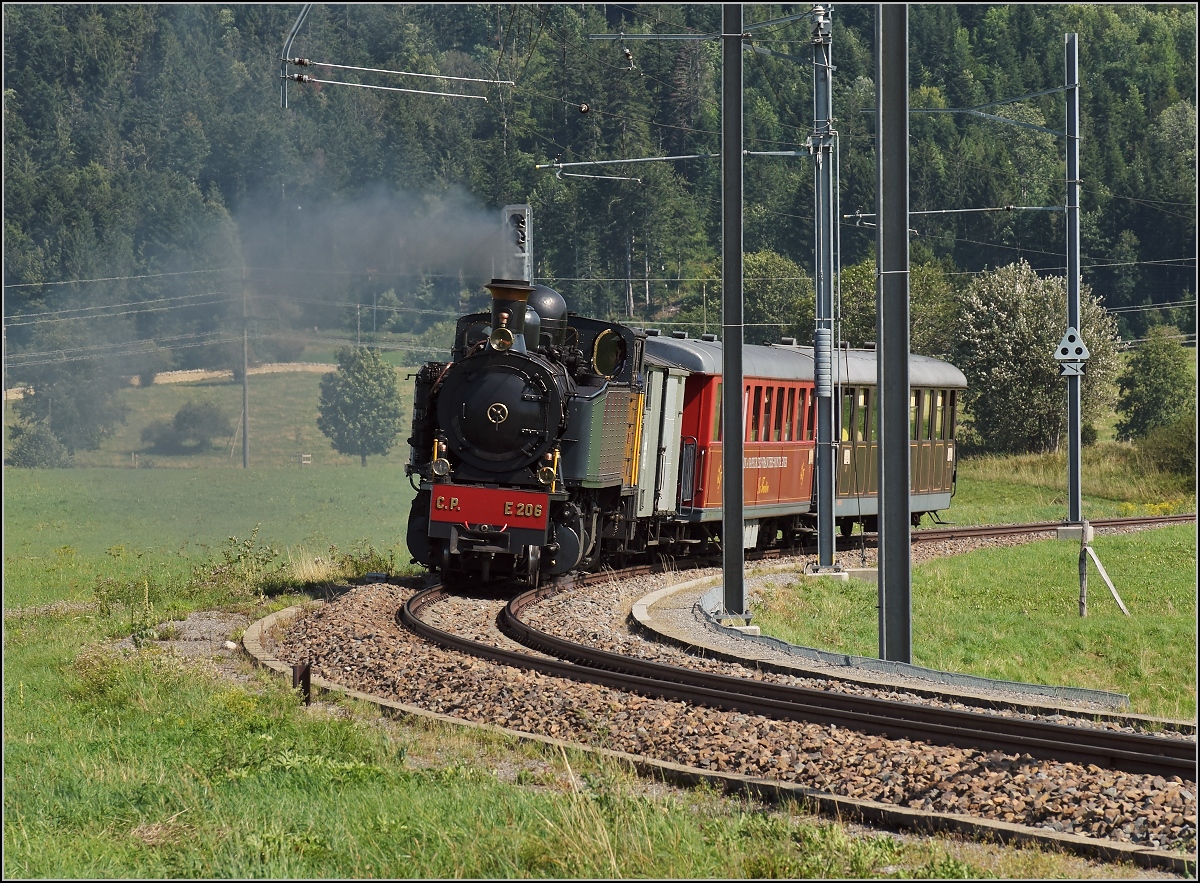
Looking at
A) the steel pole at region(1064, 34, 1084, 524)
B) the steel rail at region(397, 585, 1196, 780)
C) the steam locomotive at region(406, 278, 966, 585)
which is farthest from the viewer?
the steel pole at region(1064, 34, 1084, 524)

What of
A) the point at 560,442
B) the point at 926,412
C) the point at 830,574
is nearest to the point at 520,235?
the point at 560,442

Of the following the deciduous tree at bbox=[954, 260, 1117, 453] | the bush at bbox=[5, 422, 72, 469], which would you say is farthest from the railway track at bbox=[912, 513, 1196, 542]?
the bush at bbox=[5, 422, 72, 469]

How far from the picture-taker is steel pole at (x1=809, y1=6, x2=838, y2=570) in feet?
64.0

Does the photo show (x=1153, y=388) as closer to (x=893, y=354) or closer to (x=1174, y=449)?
(x=1174, y=449)

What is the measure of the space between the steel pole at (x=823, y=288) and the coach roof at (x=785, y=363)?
463mm

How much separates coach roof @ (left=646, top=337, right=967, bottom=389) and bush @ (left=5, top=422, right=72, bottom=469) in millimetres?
40971

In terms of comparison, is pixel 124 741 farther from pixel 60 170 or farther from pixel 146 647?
pixel 60 170

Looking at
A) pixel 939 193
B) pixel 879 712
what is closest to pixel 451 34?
pixel 939 193

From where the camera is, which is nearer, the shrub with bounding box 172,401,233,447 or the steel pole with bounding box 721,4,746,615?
the steel pole with bounding box 721,4,746,615

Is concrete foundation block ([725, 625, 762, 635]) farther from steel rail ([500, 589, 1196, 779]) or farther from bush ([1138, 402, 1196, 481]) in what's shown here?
bush ([1138, 402, 1196, 481])

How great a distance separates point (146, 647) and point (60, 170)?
5078 centimetres

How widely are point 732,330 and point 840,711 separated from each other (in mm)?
6659

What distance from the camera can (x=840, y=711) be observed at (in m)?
9.55

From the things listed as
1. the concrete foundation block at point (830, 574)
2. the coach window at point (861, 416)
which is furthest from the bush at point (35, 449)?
the concrete foundation block at point (830, 574)
